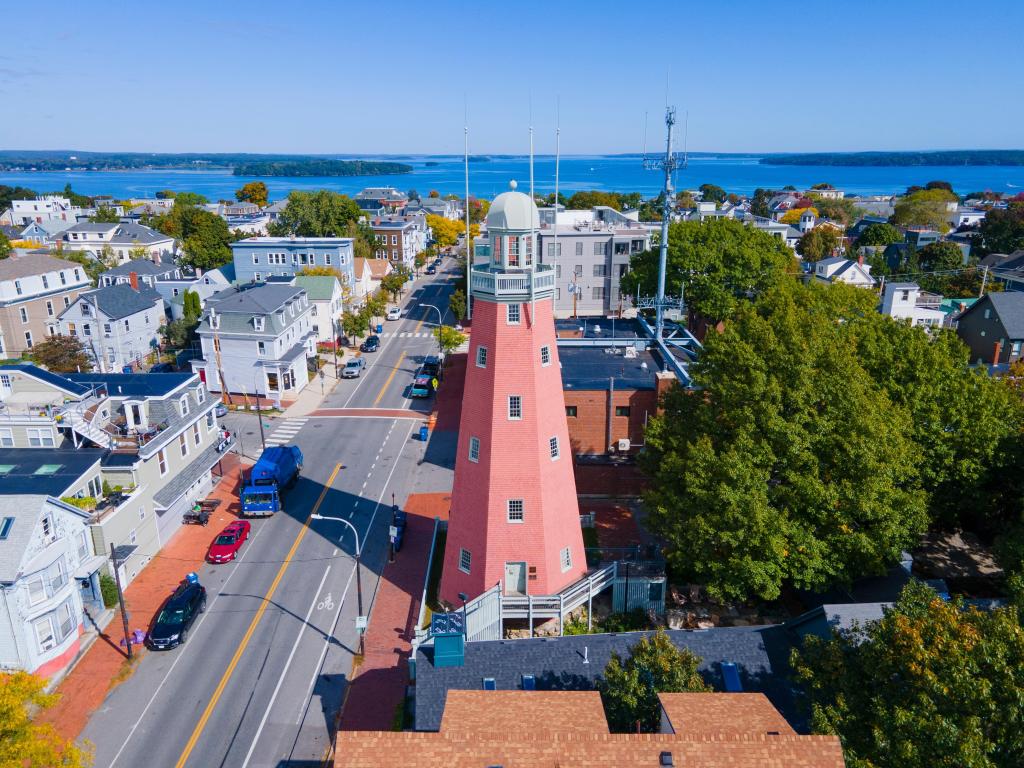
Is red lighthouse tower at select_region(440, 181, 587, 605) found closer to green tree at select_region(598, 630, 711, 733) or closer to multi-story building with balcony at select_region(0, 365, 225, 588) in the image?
green tree at select_region(598, 630, 711, 733)

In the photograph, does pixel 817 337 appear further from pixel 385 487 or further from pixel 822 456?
pixel 385 487

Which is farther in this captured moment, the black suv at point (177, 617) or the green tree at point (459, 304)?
the green tree at point (459, 304)

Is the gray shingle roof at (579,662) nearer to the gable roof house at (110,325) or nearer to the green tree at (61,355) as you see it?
the green tree at (61,355)

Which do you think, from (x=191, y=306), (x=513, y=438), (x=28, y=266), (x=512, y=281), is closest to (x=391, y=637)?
(x=513, y=438)

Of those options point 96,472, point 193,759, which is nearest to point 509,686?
point 193,759

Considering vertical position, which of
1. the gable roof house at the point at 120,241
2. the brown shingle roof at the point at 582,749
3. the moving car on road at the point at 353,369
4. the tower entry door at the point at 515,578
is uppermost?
the gable roof house at the point at 120,241

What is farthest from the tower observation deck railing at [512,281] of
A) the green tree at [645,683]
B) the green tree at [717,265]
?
the green tree at [717,265]

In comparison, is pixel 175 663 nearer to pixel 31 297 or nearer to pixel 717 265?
pixel 717 265

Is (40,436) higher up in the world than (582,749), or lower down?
lower down
